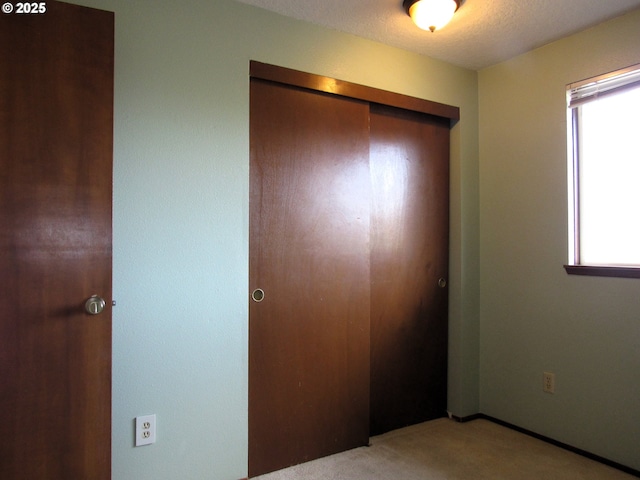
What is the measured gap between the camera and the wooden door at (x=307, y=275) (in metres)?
2.10

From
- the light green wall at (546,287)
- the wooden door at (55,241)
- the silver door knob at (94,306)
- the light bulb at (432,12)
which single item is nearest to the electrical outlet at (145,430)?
the wooden door at (55,241)

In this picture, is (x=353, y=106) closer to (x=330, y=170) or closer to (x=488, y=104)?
(x=330, y=170)

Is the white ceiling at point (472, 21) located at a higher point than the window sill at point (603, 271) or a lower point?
higher

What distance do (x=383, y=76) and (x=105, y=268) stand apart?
6.01 feet

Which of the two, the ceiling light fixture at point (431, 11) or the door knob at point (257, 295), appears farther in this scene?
the door knob at point (257, 295)

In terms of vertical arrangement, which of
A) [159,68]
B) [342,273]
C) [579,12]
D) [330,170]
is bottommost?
[342,273]

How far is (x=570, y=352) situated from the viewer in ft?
7.71

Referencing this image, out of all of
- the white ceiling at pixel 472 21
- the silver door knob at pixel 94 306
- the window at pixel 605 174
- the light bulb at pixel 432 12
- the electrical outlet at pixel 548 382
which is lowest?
the electrical outlet at pixel 548 382

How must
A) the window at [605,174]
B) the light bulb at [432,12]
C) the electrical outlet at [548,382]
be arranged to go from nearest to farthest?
the light bulb at [432,12], the window at [605,174], the electrical outlet at [548,382]

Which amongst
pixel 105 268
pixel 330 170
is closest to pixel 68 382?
pixel 105 268

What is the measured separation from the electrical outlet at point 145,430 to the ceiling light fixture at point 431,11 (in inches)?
86.0

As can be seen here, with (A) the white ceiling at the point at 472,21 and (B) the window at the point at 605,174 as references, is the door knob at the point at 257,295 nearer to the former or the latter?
(A) the white ceiling at the point at 472,21

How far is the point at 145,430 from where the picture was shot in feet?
5.84

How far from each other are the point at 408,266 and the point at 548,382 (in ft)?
3.41
